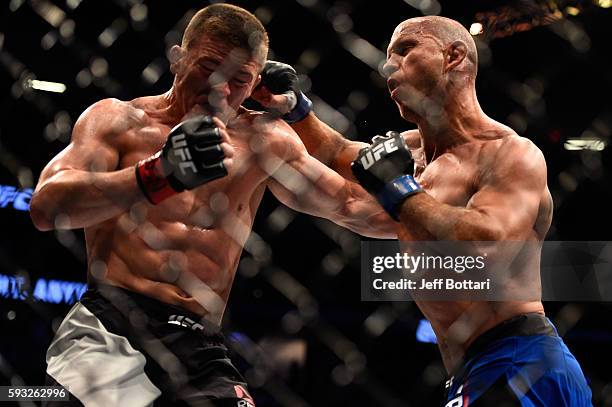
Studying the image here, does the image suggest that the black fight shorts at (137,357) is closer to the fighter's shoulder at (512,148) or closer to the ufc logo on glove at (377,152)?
the ufc logo on glove at (377,152)

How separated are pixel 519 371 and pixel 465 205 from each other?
381mm

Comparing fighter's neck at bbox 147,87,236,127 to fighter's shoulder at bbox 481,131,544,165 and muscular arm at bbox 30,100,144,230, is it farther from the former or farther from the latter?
fighter's shoulder at bbox 481,131,544,165

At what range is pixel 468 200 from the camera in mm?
1738

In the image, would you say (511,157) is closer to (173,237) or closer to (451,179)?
(451,179)

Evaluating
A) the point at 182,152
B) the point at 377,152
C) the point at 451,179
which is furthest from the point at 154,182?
the point at 451,179

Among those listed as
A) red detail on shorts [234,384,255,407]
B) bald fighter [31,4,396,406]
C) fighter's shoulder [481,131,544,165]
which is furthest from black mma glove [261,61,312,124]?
red detail on shorts [234,384,255,407]

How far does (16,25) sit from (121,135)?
2.59 metres

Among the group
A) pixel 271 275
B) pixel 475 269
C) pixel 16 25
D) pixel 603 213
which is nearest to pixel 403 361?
pixel 271 275

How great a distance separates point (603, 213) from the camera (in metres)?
4.06

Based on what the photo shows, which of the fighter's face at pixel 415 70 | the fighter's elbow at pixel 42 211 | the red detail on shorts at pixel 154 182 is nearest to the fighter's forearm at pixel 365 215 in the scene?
the fighter's face at pixel 415 70

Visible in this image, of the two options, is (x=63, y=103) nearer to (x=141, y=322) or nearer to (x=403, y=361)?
(x=403, y=361)

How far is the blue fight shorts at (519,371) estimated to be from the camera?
1.53 m

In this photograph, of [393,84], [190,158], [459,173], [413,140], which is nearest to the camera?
[190,158]

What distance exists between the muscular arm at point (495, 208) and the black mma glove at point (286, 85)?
1.93ft
